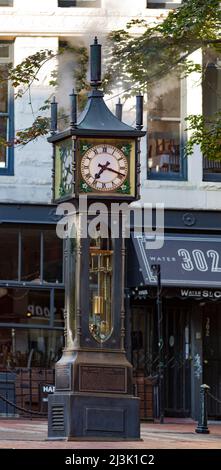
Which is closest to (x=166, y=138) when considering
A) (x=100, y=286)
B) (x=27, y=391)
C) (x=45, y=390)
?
(x=45, y=390)

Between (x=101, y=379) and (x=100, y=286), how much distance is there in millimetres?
1145

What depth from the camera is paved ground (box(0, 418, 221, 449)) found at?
14.4 m

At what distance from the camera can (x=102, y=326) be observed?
15797mm

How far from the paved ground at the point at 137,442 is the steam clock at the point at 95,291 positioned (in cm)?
36

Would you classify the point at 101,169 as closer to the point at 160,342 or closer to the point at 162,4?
the point at 160,342

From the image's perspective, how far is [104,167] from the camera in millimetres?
15617

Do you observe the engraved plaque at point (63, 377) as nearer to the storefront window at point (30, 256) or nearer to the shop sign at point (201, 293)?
the shop sign at point (201, 293)

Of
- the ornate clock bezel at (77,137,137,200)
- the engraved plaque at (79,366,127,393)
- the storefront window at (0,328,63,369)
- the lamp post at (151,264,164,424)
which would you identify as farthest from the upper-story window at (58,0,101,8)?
the engraved plaque at (79,366,127,393)

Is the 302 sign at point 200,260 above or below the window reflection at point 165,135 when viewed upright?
below

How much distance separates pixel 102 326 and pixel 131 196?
1.56 meters

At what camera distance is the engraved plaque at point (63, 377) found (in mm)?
15477

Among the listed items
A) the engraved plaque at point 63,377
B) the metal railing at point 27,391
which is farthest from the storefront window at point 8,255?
the engraved plaque at point 63,377
